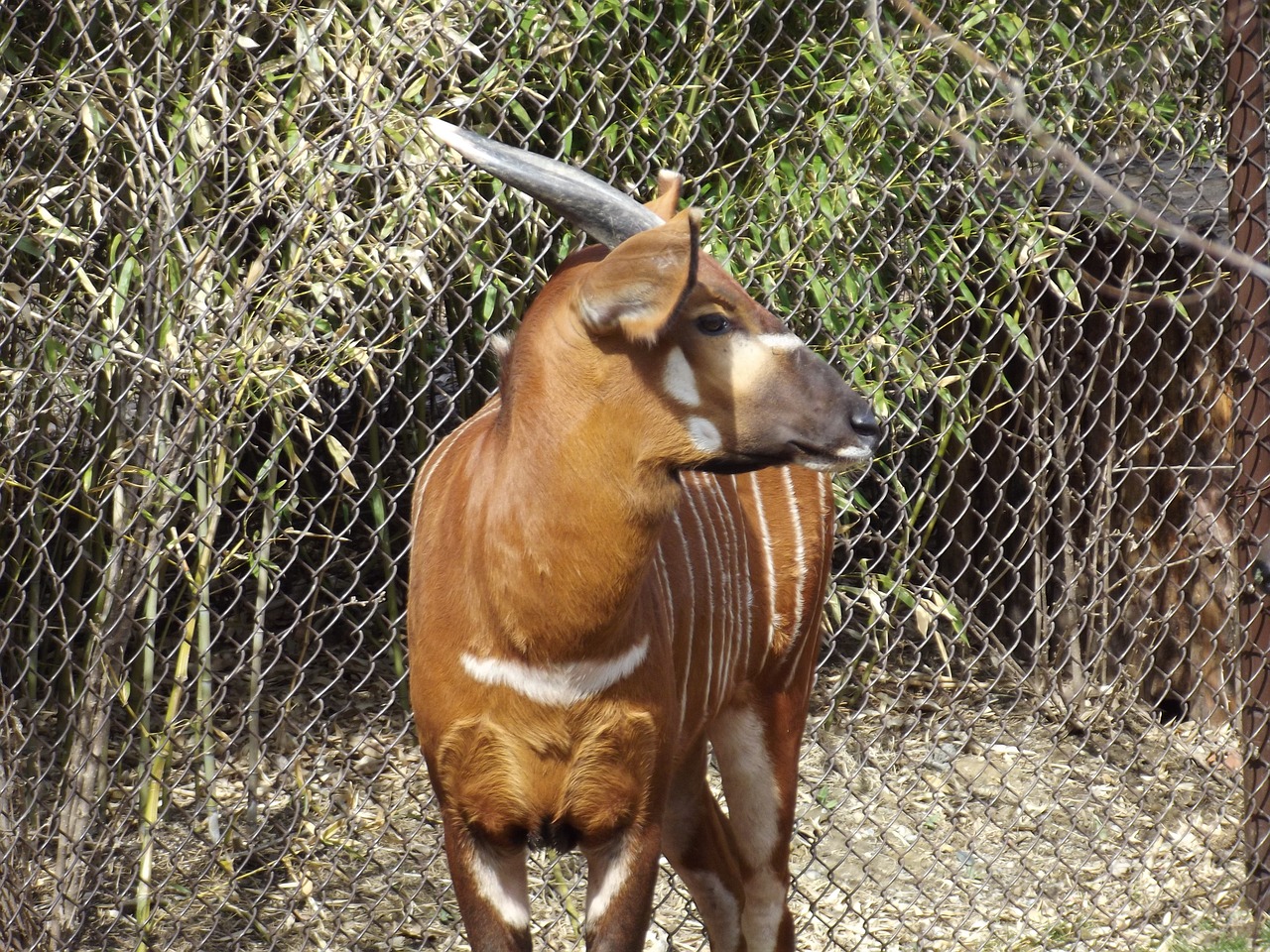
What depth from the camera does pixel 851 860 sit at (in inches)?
147

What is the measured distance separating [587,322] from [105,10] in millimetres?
1746

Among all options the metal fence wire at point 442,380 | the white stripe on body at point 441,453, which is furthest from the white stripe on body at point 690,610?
the metal fence wire at point 442,380

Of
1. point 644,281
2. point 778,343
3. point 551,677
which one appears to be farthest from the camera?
point 551,677

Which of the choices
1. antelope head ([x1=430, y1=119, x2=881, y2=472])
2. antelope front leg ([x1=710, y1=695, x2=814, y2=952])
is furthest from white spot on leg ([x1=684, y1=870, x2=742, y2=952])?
antelope head ([x1=430, y1=119, x2=881, y2=472])

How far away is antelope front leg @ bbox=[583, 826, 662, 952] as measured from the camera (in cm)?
212

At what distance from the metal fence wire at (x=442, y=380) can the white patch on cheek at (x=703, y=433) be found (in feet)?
2.84

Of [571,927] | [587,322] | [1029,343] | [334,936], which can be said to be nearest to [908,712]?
[1029,343]

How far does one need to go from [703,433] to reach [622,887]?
741 millimetres

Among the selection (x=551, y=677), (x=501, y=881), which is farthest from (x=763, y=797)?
(x=551, y=677)

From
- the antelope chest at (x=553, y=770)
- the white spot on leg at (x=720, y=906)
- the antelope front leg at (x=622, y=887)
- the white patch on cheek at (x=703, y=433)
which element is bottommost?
the white spot on leg at (x=720, y=906)

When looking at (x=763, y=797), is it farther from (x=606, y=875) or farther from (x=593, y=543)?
(x=593, y=543)

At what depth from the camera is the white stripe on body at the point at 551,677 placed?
1.98 metres

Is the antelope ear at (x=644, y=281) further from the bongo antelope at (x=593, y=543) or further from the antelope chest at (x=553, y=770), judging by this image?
the antelope chest at (x=553, y=770)

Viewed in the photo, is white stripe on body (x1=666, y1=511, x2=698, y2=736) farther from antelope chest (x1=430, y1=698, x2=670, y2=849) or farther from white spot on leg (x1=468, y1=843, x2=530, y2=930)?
white spot on leg (x1=468, y1=843, x2=530, y2=930)
